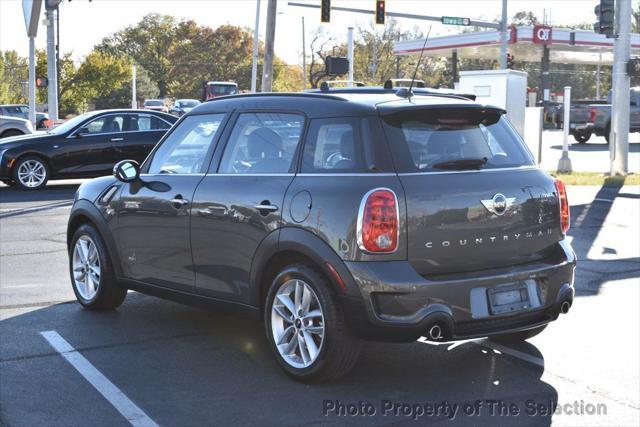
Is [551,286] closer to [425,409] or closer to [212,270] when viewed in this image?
[425,409]

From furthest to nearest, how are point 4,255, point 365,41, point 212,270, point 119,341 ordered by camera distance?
1. point 365,41
2. point 4,255
3. point 119,341
4. point 212,270

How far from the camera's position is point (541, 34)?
51812 mm

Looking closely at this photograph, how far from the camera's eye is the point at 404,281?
4.84m

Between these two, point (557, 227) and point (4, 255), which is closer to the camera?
point (557, 227)

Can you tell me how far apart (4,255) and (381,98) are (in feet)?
20.7

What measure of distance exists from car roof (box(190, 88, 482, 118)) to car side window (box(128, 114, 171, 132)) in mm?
12330

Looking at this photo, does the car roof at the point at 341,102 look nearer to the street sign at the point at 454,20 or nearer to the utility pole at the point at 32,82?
the utility pole at the point at 32,82

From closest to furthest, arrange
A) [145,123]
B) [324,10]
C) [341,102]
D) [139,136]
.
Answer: [341,102], [139,136], [145,123], [324,10]

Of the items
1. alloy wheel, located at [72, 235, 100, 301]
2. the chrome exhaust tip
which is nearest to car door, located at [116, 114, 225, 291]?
alloy wheel, located at [72, 235, 100, 301]

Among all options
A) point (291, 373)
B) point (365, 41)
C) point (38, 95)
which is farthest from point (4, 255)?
point (365, 41)

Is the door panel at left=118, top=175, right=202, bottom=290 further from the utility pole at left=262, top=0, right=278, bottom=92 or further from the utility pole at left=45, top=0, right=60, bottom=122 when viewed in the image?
the utility pole at left=45, top=0, right=60, bottom=122

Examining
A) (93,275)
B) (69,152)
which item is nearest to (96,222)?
(93,275)

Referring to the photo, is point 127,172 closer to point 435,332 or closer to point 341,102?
point 341,102

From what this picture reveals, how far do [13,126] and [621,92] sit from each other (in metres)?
17.5
